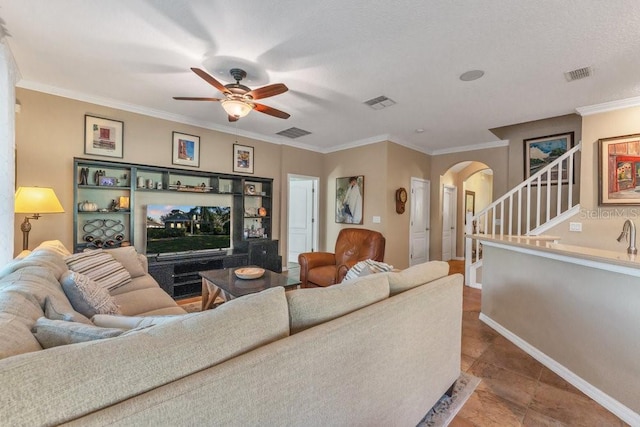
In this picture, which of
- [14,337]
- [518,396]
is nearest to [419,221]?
[518,396]

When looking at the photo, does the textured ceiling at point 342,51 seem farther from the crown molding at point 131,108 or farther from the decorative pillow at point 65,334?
the decorative pillow at point 65,334

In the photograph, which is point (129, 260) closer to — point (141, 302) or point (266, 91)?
point (141, 302)

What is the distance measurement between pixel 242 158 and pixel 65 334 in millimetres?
4344

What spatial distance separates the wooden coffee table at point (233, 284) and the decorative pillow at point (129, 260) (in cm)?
65

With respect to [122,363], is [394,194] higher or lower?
higher

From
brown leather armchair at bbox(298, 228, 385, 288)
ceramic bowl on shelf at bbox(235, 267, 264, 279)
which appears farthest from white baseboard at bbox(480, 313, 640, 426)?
ceramic bowl on shelf at bbox(235, 267, 264, 279)

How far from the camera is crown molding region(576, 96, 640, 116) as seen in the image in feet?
10.8

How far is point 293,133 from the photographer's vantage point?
504cm

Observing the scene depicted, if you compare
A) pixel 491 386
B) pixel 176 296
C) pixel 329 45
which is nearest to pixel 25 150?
pixel 176 296

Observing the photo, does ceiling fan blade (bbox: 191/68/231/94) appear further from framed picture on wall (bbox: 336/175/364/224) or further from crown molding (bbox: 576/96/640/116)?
crown molding (bbox: 576/96/640/116)

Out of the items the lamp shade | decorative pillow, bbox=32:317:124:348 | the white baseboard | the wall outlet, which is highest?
the lamp shade

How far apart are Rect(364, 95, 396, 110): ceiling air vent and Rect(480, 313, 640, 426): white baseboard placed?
9.27 feet

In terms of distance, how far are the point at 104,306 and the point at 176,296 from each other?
2.22m

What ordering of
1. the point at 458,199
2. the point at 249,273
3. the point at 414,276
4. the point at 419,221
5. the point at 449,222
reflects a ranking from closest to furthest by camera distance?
the point at 414,276 < the point at 249,273 < the point at 419,221 < the point at 449,222 < the point at 458,199
